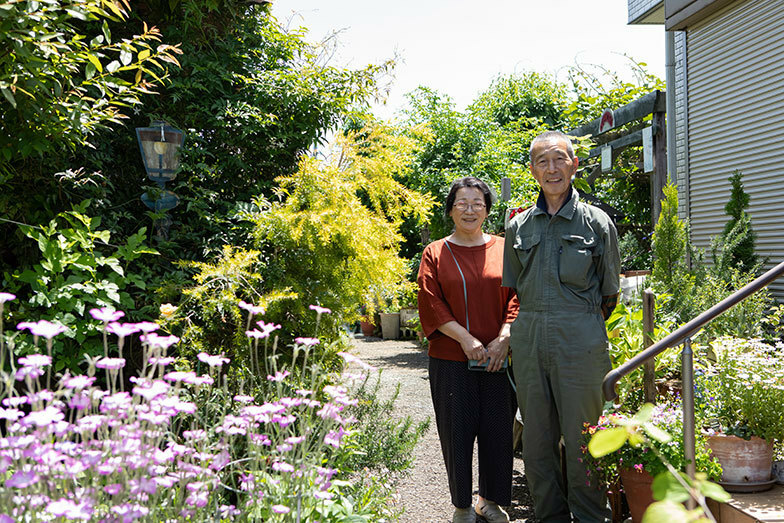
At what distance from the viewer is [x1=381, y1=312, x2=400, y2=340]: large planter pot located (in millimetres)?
13281

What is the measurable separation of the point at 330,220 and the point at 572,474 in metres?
1.82

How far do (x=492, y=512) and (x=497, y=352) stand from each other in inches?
32.7

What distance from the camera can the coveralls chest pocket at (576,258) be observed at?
2.89 m

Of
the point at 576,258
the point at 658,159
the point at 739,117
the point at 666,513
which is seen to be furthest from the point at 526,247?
the point at 658,159

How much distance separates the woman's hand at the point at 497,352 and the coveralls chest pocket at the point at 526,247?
0.37m

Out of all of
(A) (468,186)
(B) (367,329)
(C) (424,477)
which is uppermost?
(A) (468,186)

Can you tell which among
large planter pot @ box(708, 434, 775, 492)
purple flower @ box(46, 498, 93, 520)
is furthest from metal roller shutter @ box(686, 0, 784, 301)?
purple flower @ box(46, 498, 93, 520)

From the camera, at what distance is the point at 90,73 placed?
8.92 ft

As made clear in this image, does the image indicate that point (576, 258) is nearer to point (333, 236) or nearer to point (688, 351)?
point (688, 351)

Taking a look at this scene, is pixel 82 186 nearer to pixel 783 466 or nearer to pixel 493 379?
pixel 493 379

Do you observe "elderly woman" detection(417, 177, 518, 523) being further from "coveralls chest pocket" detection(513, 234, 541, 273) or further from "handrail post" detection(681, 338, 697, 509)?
"handrail post" detection(681, 338, 697, 509)

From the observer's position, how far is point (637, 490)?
2.81 m

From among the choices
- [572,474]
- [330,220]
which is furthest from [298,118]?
[572,474]

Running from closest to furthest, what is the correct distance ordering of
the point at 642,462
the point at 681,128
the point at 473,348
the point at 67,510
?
the point at 67,510
the point at 642,462
the point at 473,348
the point at 681,128
